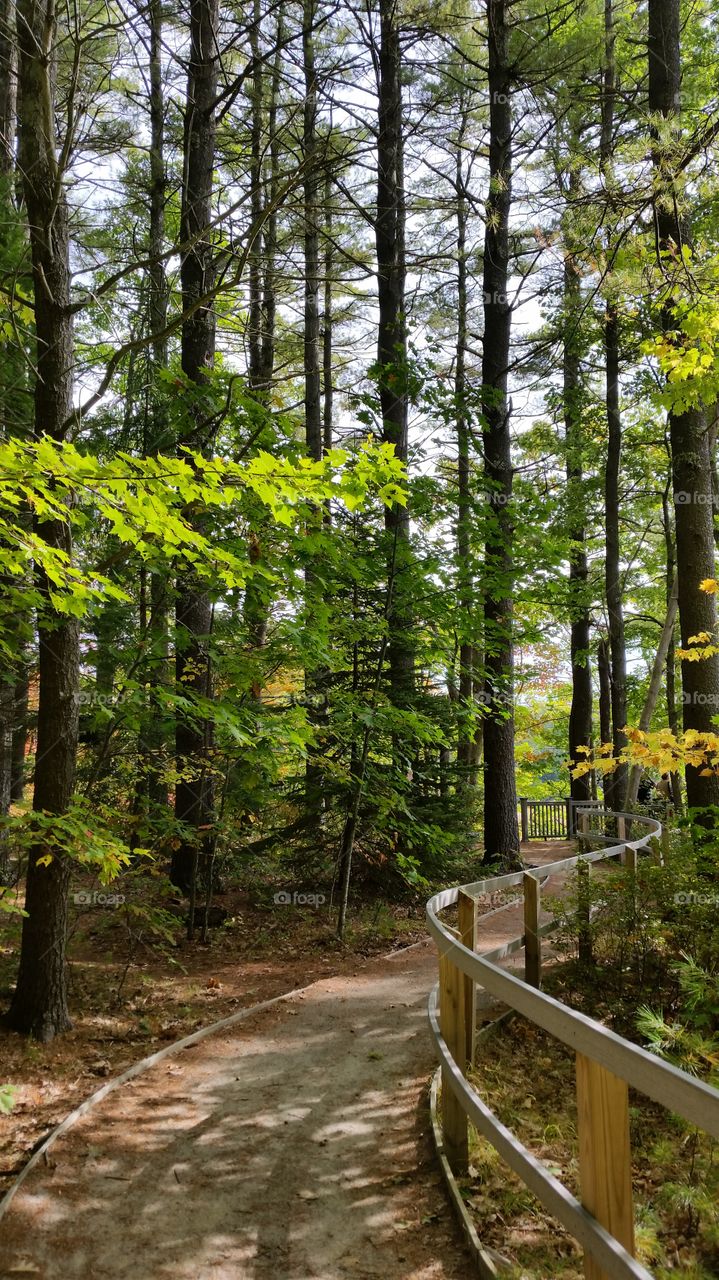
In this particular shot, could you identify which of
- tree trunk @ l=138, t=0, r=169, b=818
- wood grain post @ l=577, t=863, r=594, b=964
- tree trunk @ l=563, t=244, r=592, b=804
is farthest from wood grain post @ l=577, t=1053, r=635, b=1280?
tree trunk @ l=563, t=244, r=592, b=804

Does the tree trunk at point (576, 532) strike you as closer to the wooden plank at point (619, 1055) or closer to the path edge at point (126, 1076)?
the path edge at point (126, 1076)

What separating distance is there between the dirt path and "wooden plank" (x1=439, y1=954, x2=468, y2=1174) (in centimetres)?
15

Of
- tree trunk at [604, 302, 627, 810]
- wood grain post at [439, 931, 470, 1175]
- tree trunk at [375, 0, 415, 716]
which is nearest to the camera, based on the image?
wood grain post at [439, 931, 470, 1175]

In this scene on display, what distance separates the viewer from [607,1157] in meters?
2.27

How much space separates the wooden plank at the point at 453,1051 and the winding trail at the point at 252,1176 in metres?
0.17

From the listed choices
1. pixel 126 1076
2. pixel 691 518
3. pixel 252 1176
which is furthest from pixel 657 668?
pixel 252 1176

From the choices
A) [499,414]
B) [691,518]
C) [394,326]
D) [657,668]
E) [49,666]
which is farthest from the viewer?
[657,668]

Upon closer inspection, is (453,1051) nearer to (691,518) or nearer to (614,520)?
(691,518)

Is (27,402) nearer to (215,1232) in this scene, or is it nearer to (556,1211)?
(215,1232)

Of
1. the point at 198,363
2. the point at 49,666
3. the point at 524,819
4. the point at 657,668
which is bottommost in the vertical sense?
the point at 524,819

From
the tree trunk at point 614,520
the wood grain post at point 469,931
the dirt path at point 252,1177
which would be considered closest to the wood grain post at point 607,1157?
the dirt path at point 252,1177

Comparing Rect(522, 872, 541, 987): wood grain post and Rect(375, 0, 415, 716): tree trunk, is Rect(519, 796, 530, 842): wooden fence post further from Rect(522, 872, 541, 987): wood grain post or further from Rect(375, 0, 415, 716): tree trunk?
Rect(522, 872, 541, 987): wood grain post

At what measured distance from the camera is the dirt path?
10.7 feet

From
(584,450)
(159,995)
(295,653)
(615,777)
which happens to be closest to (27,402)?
(295,653)
